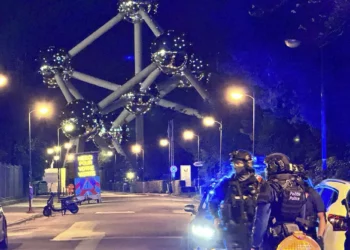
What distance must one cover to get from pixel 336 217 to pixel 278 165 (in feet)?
5.26

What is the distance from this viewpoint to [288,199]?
289 inches

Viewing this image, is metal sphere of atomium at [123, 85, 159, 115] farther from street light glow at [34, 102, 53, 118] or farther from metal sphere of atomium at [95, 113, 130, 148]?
street light glow at [34, 102, 53, 118]

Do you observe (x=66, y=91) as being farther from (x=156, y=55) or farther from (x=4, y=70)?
(x=156, y=55)

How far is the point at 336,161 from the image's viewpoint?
94.6ft

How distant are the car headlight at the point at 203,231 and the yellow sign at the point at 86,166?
31.8m

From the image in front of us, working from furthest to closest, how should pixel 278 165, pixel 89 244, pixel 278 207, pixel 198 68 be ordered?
1. pixel 198 68
2. pixel 89 244
3. pixel 278 165
4. pixel 278 207

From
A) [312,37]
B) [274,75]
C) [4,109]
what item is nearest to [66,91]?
[4,109]

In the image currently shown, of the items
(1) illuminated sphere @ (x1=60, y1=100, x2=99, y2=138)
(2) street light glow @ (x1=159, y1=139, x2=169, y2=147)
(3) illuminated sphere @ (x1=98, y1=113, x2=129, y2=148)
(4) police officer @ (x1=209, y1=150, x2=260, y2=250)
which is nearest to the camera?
(4) police officer @ (x1=209, y1=150, x2=260, y2=250)

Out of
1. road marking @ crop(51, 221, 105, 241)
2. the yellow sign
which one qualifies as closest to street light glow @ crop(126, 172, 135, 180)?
the yellow sign

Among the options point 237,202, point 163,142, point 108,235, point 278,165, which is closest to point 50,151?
point 163,142

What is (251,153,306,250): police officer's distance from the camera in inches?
284

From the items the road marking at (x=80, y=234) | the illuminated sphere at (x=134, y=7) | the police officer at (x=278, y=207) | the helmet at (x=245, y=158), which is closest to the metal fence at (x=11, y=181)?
the illuminated sphere at (x=134, y=7)

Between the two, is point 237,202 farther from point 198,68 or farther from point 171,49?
point 198,68

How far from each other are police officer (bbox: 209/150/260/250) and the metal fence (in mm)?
35706
